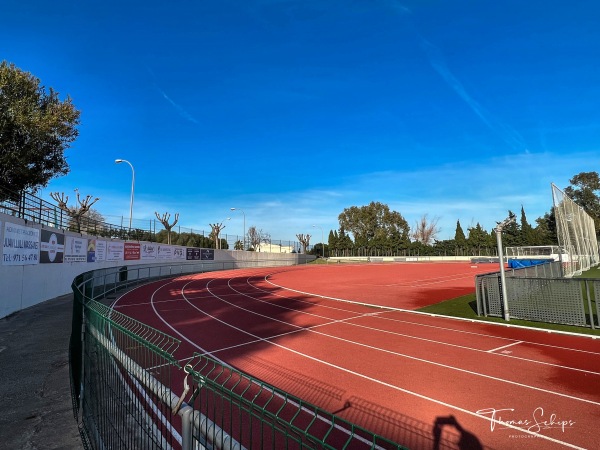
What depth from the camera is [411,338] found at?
1070cm

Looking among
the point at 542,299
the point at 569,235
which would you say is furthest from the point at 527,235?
the point at 542,299

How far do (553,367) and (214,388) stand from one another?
8.84 m

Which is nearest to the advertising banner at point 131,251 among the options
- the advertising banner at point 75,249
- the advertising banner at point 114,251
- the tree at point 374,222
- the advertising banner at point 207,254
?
the advertising banner at point 114,251

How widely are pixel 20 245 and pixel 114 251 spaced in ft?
41.4

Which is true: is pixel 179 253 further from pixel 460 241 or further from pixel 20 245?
pixel 460 241

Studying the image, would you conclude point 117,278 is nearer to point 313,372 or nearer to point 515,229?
point 313,372

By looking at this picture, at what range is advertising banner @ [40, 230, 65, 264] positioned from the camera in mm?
17514

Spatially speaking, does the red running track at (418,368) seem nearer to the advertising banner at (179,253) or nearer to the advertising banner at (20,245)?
the advertising banner at (20,245)

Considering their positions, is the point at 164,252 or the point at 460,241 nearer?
the point at 164,252

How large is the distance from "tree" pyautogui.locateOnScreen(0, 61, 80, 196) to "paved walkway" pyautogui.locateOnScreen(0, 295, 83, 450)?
10.2 metres

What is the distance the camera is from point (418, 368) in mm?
7988

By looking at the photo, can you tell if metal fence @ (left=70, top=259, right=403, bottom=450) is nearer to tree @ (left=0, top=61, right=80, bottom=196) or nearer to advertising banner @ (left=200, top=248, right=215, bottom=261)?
tree @ (left=0, top=61, right=80, bottom=196)

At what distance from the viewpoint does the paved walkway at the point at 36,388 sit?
467 centimetres

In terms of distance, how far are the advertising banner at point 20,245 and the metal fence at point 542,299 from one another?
1898cm
